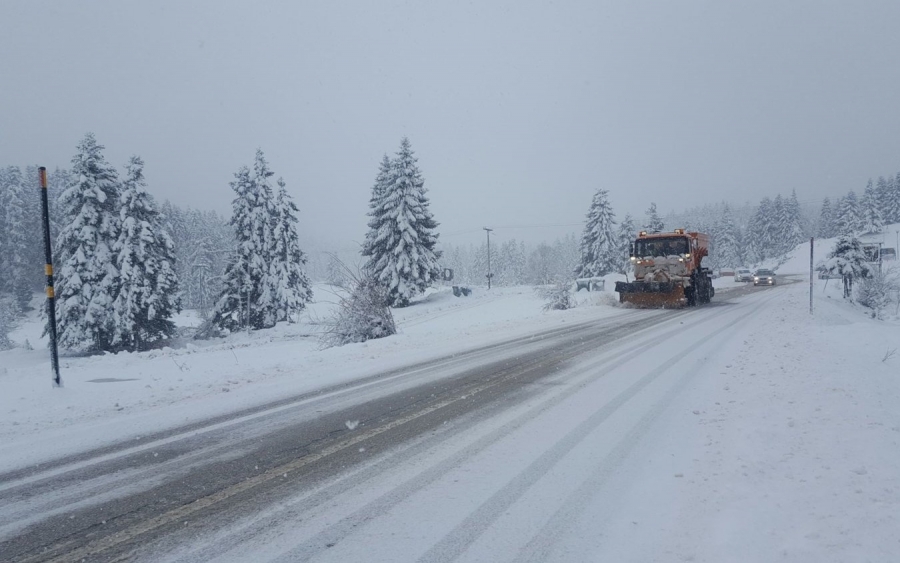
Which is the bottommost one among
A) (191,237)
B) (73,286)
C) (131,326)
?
(131,326)

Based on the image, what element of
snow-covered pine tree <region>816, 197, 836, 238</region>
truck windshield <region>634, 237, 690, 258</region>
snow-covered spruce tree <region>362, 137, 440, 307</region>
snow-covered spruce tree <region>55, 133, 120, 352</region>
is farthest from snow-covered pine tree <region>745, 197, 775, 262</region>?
snow-covered spruce tree <region>55, 133, 120, 352</region>

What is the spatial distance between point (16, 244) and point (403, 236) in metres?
53.6

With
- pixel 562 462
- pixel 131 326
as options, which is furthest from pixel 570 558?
pixel 131 326

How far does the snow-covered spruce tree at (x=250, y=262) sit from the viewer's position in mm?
36438

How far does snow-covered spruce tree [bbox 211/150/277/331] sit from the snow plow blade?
82.4 ft

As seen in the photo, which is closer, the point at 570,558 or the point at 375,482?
the point at 570,558

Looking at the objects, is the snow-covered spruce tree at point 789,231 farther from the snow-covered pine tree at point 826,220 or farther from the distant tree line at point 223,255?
the distant tree line at point 223,255

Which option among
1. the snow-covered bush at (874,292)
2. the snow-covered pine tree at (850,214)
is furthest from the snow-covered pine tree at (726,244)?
the snow-covered bush at (874,292)

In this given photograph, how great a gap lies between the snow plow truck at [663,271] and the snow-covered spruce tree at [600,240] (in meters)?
30.9

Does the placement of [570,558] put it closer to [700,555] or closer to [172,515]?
[700,555]

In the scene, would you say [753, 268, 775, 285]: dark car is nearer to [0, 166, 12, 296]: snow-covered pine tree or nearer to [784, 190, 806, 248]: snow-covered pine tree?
[784, 190, 806, 248]: snow-covered pine tree

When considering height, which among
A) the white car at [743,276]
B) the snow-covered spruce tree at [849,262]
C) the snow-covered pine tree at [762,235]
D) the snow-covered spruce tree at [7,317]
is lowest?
the snow-covered spruce tree at [7,317]

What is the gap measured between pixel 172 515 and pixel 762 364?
920cm

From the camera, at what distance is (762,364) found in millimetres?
8797
